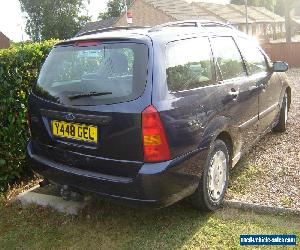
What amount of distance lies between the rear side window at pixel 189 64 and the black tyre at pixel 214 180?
26.6 inches

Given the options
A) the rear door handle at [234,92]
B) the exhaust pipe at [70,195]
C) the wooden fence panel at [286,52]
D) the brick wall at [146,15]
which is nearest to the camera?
the exhaust pipe at [70,195]

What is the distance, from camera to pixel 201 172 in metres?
3.46

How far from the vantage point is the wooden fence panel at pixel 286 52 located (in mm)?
19734

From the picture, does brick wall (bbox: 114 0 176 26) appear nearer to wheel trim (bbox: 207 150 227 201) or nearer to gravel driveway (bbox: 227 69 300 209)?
gravel driveway (bbox: 227 69 300 209)

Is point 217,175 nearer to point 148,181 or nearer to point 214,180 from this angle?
point 214,180

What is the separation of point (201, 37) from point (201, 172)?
1413mm

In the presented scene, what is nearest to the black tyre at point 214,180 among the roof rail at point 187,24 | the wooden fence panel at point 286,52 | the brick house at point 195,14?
the roof rail at point 187,24

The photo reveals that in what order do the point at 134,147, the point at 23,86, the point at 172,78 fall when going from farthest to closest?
the point at 23,86 < the point at 172,78 < the point at 134,147

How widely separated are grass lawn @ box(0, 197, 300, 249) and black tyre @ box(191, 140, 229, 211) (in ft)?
0.51

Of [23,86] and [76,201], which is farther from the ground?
[23,86]

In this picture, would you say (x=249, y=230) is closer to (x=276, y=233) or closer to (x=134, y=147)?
(x=276, y=233)

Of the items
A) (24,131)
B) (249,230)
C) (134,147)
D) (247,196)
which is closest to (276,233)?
(249,230)

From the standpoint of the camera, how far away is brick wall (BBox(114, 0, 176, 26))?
1649 inches

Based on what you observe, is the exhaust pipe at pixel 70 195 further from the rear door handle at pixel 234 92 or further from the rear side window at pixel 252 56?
the rear side window at pixel 252 56
